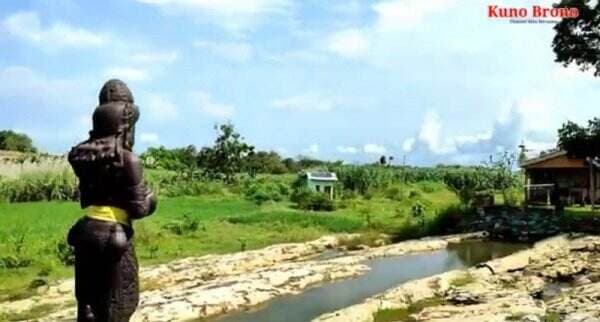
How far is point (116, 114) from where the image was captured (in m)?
4.18

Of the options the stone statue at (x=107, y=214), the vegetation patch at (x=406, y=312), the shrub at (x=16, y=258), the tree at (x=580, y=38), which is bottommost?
the vegetation patch at (x=406, y=312)

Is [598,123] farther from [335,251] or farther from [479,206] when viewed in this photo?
[335,251]

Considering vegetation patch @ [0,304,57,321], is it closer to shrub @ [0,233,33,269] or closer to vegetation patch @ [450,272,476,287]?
shrub @ [0,233,33,269]

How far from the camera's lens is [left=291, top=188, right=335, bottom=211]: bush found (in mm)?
27909

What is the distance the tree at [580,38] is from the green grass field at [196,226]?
739 centimetres

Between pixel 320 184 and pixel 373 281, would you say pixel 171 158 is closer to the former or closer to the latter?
pixel 320 184

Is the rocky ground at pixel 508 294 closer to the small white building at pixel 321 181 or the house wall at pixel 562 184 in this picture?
the house wall at pixel 562 184

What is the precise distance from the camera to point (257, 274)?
14.2 meters

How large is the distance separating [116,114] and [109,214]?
1.91 ft

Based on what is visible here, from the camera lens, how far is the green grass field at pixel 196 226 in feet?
51.9

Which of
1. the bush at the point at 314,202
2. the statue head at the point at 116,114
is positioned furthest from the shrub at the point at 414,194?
the statue head at the point at 116,114

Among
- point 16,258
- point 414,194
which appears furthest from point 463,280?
point 414,194

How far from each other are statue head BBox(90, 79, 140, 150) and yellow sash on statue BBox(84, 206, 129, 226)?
0.37 meters

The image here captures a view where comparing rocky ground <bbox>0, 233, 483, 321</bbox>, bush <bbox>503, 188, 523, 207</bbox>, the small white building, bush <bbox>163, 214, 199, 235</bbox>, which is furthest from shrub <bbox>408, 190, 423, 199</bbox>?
bush <bbox>163, 214, 199, 235</bbox>
